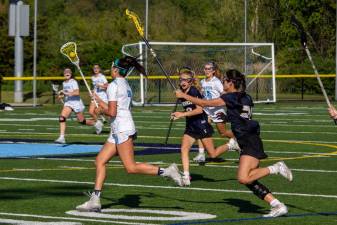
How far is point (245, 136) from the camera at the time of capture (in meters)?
13.5

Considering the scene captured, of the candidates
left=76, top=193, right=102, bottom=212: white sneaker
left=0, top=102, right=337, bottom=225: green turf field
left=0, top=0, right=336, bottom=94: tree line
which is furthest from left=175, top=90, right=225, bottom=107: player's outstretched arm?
left=0, top=0, right=336, bottom=94: tree line

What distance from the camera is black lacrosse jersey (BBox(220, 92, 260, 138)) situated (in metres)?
13.6

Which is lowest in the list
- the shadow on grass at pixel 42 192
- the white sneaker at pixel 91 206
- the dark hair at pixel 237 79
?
the shadow on grass at pixel 42 192

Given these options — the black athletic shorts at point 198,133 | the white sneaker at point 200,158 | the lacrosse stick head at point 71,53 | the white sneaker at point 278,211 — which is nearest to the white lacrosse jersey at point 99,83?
the lacrosse stick head at point 71,53

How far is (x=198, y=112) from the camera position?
17.9m

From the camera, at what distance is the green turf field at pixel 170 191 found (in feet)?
43.0

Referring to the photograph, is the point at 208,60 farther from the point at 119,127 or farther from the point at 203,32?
the point at 203,32

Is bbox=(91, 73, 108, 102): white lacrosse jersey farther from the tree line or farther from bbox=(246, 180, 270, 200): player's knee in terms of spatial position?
the tree line

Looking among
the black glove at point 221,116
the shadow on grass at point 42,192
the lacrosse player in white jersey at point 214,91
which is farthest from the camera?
the lacrosse player in white jersey at point 214,91

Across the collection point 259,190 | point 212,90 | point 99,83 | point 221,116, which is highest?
point 212,90

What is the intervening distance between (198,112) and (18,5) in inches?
Answer: 1218

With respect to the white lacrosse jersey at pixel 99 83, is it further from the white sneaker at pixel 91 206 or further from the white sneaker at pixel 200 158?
the white sneaker at pixel 91 206

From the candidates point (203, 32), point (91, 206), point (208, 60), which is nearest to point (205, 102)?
point (91, 206)

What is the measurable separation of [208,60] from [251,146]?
32978 millimetres
